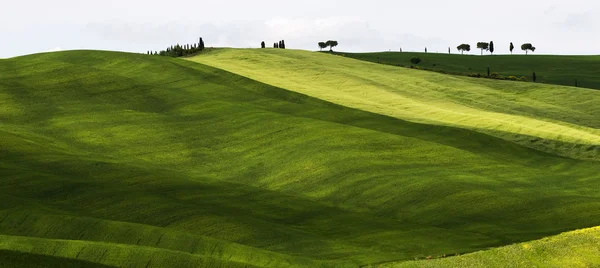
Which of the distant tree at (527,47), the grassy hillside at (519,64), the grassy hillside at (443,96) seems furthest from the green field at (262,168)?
the distant tree at (527,47)

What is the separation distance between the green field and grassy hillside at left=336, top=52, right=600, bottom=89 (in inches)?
1217

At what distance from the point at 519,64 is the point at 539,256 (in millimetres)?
96572

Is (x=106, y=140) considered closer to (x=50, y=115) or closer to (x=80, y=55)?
(x=50, y=115)

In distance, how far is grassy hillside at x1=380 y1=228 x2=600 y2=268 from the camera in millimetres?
28695

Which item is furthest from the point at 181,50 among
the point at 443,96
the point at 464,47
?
the point at 464,47

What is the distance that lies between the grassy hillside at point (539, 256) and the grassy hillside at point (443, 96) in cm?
2084

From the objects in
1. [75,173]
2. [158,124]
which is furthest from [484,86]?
[75,173]

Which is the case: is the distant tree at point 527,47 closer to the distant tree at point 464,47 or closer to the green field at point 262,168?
the distant tree at point 464,47

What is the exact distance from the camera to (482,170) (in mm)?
44719

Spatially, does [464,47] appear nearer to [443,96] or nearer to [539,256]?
[443,96]

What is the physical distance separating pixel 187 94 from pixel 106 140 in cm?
1298

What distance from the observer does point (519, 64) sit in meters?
122

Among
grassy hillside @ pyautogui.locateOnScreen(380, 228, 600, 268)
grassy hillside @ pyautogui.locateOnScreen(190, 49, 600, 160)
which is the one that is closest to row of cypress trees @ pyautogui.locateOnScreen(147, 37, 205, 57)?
grassy hillside @ pyautogui.locateOnScreen(190, 49, 600, 160)

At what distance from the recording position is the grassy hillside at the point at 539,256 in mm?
28695
